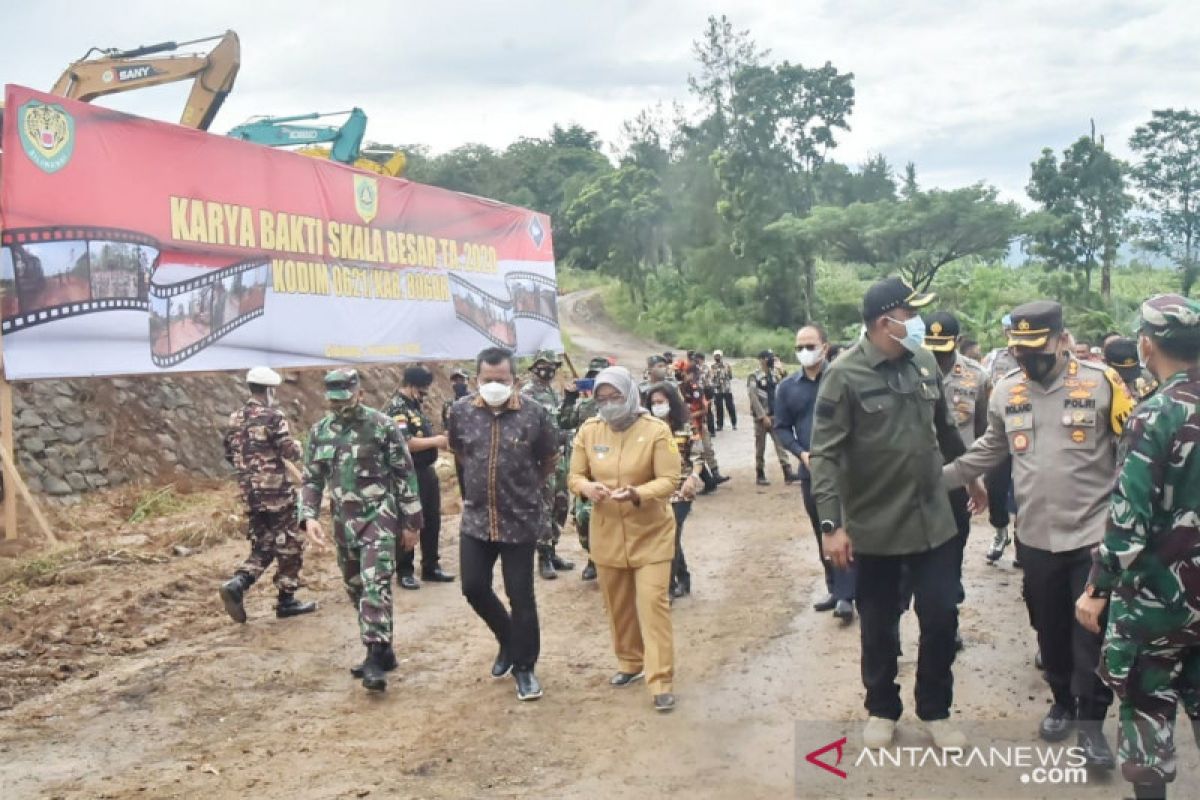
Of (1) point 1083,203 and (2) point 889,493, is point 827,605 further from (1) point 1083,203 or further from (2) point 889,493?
(1) point 1083,203

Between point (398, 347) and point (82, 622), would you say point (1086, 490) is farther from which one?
point (398, 347)

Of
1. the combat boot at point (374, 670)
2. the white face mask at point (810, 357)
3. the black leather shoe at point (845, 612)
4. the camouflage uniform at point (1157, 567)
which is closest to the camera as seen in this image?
the camouflage uniform at point (1157, 567)

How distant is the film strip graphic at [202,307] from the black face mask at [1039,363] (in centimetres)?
914

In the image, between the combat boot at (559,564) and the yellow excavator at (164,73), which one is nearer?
the combat boot at (559,564)

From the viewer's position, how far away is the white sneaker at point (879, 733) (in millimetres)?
4637

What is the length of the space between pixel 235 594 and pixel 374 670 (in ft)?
6.14

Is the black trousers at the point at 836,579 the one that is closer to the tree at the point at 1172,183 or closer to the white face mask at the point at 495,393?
the white face mask at the point at 495,393

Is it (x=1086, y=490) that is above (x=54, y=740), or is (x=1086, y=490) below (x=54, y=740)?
above

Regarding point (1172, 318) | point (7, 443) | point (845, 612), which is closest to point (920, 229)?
point (845, 612)

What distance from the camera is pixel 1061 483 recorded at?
173 inches

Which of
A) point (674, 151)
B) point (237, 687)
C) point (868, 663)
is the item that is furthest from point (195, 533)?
point (674, 151)

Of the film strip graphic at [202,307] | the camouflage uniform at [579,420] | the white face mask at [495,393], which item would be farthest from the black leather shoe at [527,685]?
the film strip graphic at [202,307]

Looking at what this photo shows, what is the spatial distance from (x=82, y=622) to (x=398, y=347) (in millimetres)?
7958

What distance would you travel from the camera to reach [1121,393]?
4.39 meters
